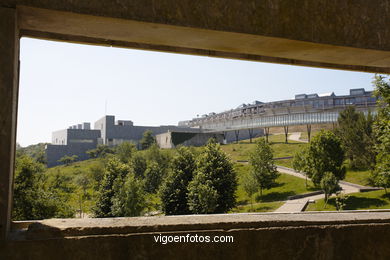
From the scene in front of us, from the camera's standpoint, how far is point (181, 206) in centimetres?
2236

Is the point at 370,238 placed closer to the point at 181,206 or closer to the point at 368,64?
the point at 368,64

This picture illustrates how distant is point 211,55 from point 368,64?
206 centimetres

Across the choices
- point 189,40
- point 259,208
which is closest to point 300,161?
point 259,208

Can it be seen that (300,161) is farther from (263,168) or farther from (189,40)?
(189,40)

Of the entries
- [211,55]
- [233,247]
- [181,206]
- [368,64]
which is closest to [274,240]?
[233,247]

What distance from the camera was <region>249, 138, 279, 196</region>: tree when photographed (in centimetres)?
3069

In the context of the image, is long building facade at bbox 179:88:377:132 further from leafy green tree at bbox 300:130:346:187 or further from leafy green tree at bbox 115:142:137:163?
leafy green tree at bbox 115:142:137:163

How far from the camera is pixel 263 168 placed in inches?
1240

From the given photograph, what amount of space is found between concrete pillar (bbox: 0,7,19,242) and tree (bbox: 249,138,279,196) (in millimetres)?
29362

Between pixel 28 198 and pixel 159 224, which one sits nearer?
pixel 159 224

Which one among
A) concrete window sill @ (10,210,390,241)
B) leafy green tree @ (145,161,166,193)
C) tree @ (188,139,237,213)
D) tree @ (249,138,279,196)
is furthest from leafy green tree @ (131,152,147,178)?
concrete window sill @ (10,210,390,241)

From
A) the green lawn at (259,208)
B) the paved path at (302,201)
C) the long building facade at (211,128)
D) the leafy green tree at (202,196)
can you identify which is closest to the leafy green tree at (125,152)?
the long building facade at (211,128)

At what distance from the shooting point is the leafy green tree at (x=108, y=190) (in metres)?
22.8

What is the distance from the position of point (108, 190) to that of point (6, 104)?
22.6 m
